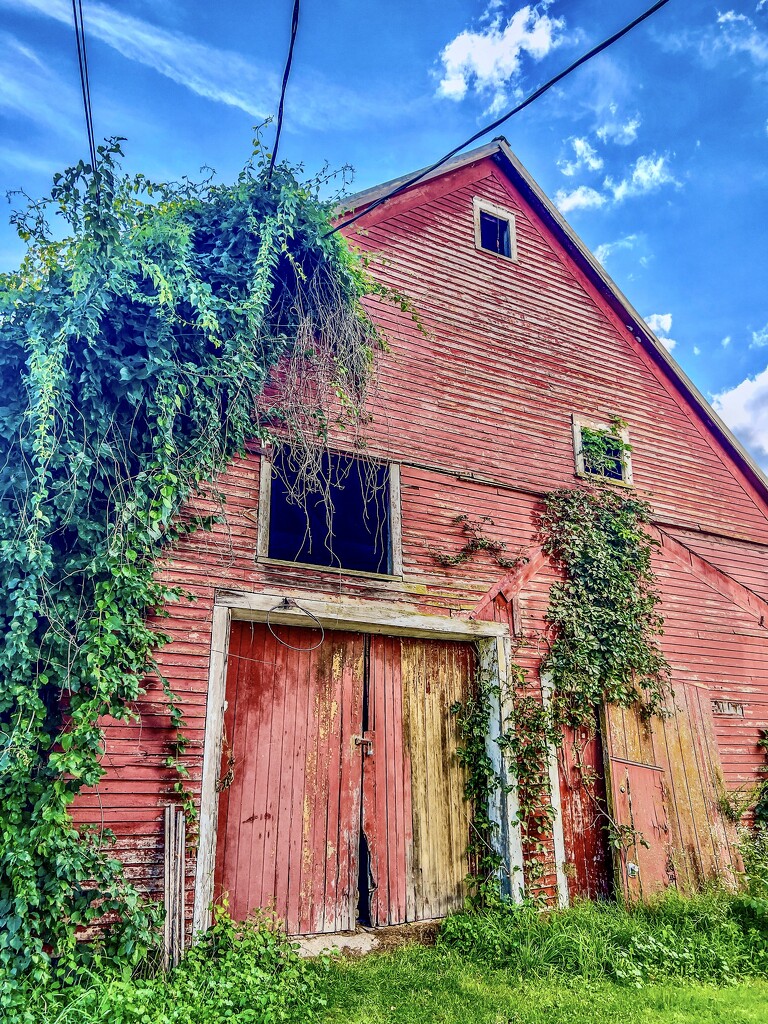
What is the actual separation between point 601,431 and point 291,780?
6.32 metres

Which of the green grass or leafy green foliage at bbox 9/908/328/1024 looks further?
the green grass

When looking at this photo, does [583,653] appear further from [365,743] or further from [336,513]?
[336,513]

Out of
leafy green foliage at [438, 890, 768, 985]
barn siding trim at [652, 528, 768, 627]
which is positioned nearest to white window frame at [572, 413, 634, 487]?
barn siding trim at [652, 528, 768, 627]

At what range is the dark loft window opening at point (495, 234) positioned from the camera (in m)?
9.27

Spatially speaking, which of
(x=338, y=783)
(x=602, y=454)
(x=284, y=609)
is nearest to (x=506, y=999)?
(x=338, y=783)

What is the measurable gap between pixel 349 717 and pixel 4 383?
4.06m

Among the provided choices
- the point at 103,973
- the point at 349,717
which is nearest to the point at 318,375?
the point at 349,717

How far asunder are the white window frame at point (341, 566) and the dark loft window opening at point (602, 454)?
10.3ft

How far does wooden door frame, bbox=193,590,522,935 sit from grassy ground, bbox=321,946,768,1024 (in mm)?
1211

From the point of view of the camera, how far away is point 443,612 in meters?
6.60

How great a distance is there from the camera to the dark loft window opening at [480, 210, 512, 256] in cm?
927

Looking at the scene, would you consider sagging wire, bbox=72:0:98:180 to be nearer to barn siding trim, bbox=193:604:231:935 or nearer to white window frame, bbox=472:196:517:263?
barn siding trim, bbox=193:604:231:935

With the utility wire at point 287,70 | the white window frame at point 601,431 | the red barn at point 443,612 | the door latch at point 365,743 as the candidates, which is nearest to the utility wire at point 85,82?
the utility wire at point 287,70

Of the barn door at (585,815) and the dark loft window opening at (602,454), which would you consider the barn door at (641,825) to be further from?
the dark loft window opening at (602,454)
